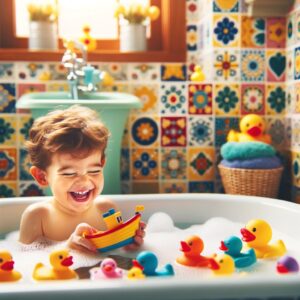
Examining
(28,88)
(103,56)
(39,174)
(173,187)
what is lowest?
(173,187)

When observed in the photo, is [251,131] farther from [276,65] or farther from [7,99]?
[7,99]

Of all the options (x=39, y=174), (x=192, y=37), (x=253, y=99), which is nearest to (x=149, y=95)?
(x=192, y=37)

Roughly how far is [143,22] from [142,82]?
1.04ft

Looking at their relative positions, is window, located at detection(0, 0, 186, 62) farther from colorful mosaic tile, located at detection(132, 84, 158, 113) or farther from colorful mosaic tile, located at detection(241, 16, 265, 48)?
colorful mosaic tile, located at detection(241, 16, 265, 48)

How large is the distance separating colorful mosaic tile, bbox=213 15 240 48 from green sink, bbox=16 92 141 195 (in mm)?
503

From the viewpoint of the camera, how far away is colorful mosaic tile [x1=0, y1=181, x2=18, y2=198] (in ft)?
7.77

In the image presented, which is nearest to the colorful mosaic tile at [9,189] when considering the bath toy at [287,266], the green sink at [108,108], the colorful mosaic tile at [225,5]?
the green sink at [108,108]

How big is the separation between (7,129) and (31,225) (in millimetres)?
922

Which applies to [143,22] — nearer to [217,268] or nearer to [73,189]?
[73,189]

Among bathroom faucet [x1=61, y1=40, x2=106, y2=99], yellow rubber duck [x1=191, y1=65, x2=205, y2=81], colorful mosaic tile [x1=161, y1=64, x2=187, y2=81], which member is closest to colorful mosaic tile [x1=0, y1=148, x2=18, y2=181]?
bathroom faucet [x1=61, y1=40, x2=106, y2=99]

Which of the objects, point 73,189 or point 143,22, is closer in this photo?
point 73,189

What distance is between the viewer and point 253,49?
92.9 inches

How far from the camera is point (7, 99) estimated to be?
2.35 m

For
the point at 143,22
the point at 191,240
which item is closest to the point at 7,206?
the point at 191,240
